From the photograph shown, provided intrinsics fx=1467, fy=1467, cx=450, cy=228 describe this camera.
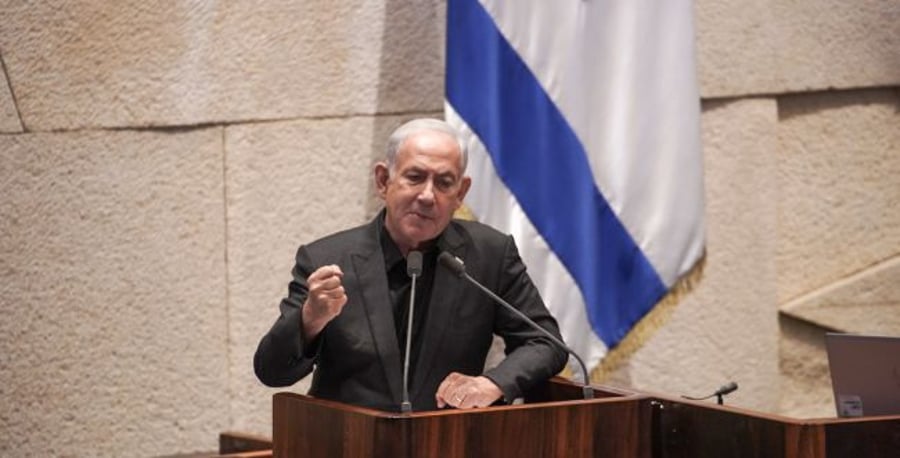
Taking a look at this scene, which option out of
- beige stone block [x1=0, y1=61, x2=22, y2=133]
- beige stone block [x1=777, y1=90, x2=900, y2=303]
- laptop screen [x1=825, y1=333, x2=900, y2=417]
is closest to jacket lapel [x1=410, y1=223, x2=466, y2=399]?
laptop screen [x1=825, y1=333, x2=900, y2=417]

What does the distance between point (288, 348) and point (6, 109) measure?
5.40 feet

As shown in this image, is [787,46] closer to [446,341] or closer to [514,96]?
[514,96]

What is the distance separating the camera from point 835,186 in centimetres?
533

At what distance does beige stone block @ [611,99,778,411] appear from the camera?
5102 millimetres

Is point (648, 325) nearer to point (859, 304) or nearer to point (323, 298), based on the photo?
point (859, 304)

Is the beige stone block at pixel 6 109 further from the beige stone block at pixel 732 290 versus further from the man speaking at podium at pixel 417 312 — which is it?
the beige stone block at pixel 732 290

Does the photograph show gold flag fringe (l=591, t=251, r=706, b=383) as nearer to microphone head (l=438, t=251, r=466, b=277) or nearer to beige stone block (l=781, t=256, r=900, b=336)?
beige stone block (l=781, t=256, r=900, b=336)

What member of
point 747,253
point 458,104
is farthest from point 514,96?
point 747,253

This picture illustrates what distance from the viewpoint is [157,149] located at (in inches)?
175

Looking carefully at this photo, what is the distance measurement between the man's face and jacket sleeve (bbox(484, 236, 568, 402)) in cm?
22

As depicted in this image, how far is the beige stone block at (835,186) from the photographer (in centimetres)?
528

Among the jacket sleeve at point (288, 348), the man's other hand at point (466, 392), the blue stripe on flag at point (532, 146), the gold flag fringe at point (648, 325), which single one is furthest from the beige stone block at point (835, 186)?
the jacket sleeve at point (288, 348)

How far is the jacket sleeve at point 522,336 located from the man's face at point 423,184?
22cm

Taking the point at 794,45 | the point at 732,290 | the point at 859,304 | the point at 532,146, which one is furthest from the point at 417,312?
the point at 859,304
